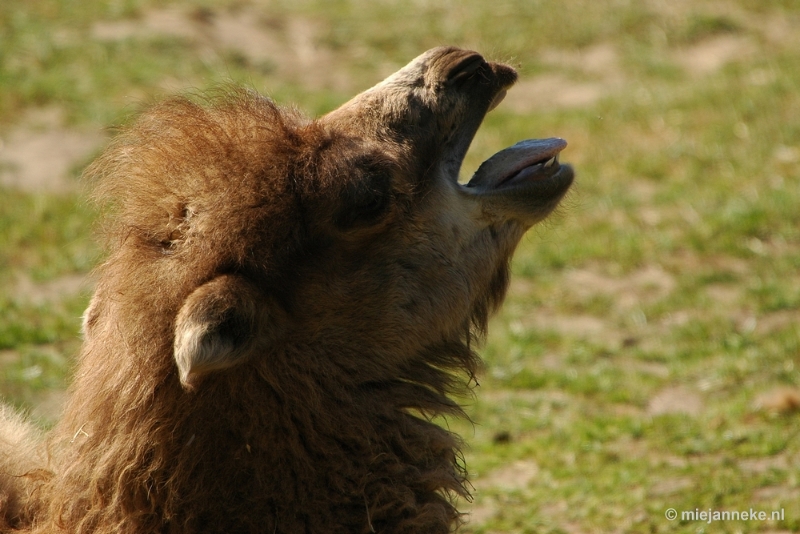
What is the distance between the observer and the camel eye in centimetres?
373

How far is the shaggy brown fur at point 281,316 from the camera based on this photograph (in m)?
3.45

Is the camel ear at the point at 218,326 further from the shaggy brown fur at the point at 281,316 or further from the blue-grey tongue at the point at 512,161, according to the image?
the blue-grey tongue at the point at 512,161

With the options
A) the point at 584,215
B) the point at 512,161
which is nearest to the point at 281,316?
the point at 512,161

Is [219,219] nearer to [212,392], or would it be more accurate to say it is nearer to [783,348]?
[212,392]

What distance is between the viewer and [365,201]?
377 centimetres

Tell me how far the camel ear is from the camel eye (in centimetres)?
47

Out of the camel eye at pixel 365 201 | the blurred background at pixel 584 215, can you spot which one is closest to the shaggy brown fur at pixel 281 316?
the camel eye at pixel 365 201

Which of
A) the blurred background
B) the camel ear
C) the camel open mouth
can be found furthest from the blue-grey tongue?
the camel ear

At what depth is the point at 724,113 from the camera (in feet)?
35.6

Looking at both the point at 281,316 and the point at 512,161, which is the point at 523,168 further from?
the point at 281,316

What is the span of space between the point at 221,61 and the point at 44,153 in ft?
9.56

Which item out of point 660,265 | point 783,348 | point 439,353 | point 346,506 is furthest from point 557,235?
point 346,506

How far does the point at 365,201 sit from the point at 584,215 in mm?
5910

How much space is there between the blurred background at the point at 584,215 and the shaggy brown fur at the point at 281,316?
2.51 ft
